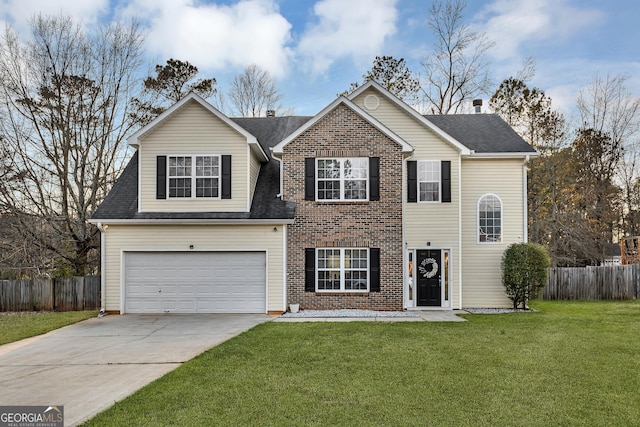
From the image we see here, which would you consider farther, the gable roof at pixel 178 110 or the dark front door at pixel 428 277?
the dark front door at pixel 428 277

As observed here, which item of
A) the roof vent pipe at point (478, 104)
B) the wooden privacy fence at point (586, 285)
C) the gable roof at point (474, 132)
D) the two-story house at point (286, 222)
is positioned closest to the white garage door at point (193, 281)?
the two-story house at point (286, 222)

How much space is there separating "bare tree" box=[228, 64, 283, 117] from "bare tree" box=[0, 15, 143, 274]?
28.0 feet

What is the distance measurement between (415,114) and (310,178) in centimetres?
431

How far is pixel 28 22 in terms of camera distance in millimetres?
19859

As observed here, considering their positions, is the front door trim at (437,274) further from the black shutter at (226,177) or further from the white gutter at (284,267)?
the black shutter at (226,177)

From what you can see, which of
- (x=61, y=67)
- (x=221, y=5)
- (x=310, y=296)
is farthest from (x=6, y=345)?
(x=61, y=67)

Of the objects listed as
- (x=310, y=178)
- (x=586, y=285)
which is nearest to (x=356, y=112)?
(x=310, y=178)

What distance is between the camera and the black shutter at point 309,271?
14430 mm

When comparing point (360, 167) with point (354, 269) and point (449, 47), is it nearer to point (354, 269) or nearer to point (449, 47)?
point (354, 269)

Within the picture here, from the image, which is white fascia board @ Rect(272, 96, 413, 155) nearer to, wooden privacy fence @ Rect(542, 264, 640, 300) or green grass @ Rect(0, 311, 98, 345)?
green grass @ Rect(0, 311, 98, 345)

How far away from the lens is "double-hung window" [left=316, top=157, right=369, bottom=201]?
14.8 m

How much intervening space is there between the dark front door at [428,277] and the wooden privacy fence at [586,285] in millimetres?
7512

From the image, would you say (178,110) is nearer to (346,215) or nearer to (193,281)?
(193,281)

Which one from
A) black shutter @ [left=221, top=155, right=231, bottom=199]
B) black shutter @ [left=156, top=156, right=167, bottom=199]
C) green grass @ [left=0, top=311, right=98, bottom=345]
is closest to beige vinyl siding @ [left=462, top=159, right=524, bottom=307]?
black shutter @ [left=221, top=155, right=231, bottom=199]
